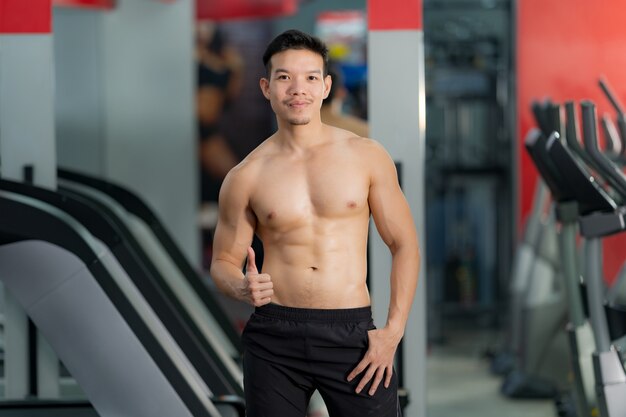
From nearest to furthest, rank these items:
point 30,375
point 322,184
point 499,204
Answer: point 322,184 < point 30,375 < point 499,204

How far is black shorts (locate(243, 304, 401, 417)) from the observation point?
8.91 ft

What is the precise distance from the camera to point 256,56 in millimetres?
11055

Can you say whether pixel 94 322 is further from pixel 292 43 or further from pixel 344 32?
pixel 344 32

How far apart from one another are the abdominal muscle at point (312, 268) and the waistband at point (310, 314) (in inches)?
0.5

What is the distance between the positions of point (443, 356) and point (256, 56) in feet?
14.1

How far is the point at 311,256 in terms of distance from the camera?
2.73 m

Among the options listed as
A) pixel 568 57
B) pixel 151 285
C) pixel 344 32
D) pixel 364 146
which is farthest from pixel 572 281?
pixel 344 32

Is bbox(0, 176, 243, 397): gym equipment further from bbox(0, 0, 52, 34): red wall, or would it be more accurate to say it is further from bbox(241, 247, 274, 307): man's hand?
bbox(241, 247, 274, 307): man's hand

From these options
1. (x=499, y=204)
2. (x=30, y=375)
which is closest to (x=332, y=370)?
(x=30, y=375)

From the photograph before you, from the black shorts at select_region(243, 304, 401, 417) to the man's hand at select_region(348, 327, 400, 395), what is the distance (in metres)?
0.02

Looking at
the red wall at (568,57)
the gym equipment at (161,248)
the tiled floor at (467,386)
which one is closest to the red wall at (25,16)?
the gym equipment at (161,248)

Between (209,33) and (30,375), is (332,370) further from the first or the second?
(209,33)

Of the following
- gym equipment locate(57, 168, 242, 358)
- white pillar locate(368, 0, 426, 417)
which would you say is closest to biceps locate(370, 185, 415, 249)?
white pillar locate(368, 0, 426, 417)

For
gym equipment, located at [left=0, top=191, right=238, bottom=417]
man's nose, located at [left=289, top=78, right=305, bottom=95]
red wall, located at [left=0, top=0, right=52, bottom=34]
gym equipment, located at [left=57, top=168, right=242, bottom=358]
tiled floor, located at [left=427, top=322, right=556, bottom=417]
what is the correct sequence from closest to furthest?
man's nose, located at [left=289, top=78, right=305, bottom=95] < gym equipment, located at [left=0, top=191, right=238, bottom=417] < red wall, located at [left=0, top=0, right=52, bottom=34] < gym equipment, located at [left=57, top=168, right=242, bottom=358] < tiled floor, located at [left=427, top=322, right=556, bottom=417]
